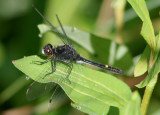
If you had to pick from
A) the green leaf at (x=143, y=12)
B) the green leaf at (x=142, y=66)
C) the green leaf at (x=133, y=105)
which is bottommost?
the green leaf at (x=142, y=66)

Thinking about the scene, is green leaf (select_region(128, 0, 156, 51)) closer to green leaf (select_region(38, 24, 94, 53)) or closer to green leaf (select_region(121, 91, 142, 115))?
green leaf (select_region(121, 91, 142, 115))

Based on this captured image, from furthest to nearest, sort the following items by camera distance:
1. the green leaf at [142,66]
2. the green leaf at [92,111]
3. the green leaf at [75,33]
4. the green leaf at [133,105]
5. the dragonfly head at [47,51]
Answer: the dragonfly head at [47,51] < the green leaf at [75,33] < the green leaf at [142,66] < the green leaf at [92,111] < the green leaf at [133,105]

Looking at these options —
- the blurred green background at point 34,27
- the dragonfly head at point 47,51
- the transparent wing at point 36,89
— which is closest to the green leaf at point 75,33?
the dragonfly head at point 47,51

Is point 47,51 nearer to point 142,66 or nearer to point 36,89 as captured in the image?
point 36,89

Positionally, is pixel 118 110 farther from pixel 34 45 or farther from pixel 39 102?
pixel 34 45

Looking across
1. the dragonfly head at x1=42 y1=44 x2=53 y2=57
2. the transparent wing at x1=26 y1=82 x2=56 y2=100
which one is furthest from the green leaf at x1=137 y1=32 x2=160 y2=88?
the dragonfly head at x1=42 y1=44 x2=53 y2=57

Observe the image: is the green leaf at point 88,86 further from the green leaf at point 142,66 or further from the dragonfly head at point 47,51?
the dragonfly head at point 47,51

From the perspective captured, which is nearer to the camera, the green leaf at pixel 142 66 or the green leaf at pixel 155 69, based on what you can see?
the green leaf at pixel 155 69
